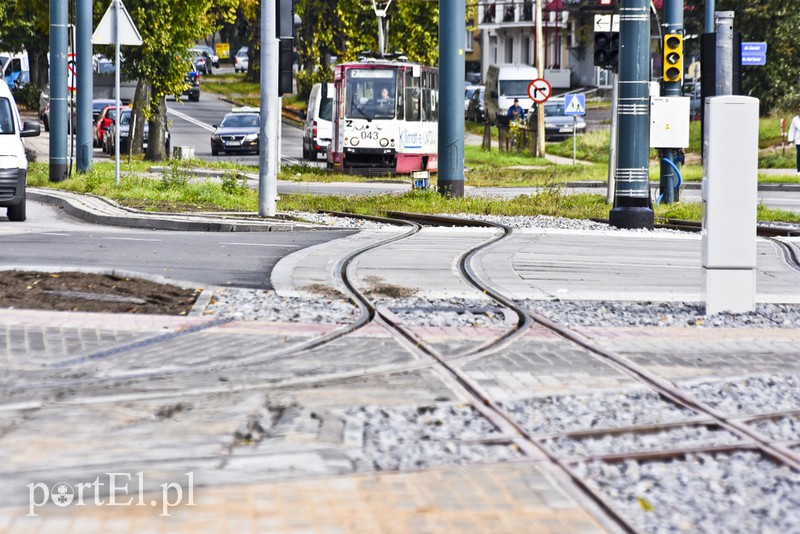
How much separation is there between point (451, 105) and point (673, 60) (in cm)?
370

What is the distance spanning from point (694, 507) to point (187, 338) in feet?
14.0

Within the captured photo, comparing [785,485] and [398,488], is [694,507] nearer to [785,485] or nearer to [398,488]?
[785,485]

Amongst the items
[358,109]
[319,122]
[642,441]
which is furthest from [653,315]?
[319,122]

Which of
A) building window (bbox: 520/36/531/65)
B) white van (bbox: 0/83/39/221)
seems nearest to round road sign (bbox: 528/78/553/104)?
white van (bbox: 0/83/39/221)

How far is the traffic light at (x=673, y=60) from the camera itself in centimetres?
2253

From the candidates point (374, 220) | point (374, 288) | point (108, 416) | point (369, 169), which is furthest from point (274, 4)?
point (369, 169)

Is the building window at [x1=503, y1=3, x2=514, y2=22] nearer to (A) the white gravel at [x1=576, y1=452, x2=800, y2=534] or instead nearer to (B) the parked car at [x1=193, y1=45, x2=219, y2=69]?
(B) the parked car at [x1=193, y1=45, x2=219, y2=69]

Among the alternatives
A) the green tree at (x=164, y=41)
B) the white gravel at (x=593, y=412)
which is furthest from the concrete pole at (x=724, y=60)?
the green tree at (x=164, y=41)

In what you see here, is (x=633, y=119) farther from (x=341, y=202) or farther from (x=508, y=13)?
(x=508, y=13)

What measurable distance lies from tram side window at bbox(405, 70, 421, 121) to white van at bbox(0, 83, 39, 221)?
1774cm

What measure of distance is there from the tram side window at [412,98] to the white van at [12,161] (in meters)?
17.7

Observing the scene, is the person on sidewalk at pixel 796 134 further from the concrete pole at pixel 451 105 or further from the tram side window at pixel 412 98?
the concrete pole at pixel 451 105

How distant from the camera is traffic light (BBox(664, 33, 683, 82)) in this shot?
73.9 feet

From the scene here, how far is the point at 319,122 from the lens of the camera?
48.0 m
